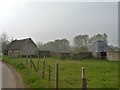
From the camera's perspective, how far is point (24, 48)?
77.6m

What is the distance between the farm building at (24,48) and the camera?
75.2m

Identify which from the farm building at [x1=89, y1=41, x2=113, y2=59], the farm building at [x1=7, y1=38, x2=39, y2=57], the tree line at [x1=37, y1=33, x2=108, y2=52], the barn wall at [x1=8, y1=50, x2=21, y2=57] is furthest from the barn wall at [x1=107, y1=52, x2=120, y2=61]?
the tree line at [x1=37, y1=33, x2=108, y2=52]

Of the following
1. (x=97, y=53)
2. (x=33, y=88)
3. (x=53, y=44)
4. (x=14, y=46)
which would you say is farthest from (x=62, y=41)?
(x=33, y=88)

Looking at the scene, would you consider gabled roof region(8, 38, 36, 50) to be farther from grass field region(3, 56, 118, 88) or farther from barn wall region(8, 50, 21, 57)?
grass field region(3, 56, 118, 88)

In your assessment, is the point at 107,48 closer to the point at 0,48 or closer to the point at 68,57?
the point at 68,57

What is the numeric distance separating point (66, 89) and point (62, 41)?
95639mm

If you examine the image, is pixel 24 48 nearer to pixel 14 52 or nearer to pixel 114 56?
pixel 14 52

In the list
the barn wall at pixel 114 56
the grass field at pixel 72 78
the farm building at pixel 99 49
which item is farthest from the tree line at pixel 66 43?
the grass field at pixel 72 78

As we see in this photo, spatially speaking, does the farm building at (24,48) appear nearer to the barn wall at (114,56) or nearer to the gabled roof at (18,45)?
the gabled roof at (18,45)

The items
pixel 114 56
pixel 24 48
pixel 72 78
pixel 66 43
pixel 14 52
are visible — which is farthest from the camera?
pixel 66 43

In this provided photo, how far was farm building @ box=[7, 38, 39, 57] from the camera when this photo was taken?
75250mm

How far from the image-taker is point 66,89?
11812 mm

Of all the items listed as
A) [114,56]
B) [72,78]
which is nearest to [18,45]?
[114,56]

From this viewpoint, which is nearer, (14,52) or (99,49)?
(99,49)
